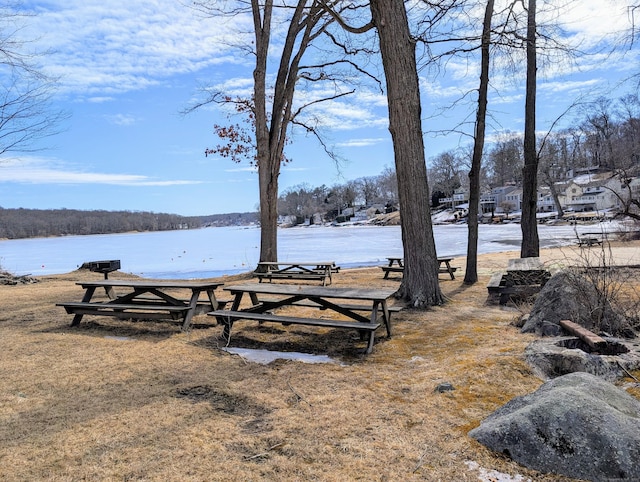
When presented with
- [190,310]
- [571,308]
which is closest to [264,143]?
[190,310]

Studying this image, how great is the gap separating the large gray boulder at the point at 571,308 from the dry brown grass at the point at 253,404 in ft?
0.95

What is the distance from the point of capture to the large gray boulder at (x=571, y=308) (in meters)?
4.27

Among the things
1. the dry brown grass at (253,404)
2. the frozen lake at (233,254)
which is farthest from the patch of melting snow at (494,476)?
the frozen lake at (233,254)

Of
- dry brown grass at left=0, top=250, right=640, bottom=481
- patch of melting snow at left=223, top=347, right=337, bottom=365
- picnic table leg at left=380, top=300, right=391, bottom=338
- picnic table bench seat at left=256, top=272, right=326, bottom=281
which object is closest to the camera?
dry brown grass at left=0, top=250, right=640, bottom=481

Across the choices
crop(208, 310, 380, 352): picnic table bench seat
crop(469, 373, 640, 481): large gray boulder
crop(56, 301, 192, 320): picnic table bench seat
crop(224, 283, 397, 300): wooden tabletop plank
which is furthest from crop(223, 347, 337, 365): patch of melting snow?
crop(469, 373, 640, 481): large gray boulder

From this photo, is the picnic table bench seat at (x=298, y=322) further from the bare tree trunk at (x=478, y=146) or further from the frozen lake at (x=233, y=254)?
the bare tree trunk at (x=478, y=146)

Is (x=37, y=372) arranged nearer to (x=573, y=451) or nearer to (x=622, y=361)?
(x=573, y=451)

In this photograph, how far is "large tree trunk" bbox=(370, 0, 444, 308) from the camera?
680cm

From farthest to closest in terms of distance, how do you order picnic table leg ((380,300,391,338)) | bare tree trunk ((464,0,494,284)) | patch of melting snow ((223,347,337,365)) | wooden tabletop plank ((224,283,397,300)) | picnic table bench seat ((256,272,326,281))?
picnic table bench seat ((256,272,326,281)), bare tree trunk ((464,0,494,284)), picnic table leg ((380,300,391,338)), wooden tabletop plank ((224,283,397,300)), patch of melting snow ((223,347,337,365))

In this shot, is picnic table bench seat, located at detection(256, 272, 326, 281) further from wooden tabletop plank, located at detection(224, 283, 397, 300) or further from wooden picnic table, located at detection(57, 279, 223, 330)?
wooden tabletop plank, located at detection(224, 283, 397, 300)

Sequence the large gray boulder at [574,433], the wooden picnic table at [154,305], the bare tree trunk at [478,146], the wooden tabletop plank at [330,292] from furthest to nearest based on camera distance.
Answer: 1. the bare tree trunk at [478,146]
2. the wooden picnic table at [154,305]
3. the wooden tabletop plank at [330,292]
4. the large gray boulder at [574,433]

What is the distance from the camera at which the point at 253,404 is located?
3.26 metres

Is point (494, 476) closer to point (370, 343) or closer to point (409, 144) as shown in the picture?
point (370, 343)

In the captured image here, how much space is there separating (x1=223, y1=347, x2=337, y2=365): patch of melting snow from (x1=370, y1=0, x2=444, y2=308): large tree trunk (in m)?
2.84
